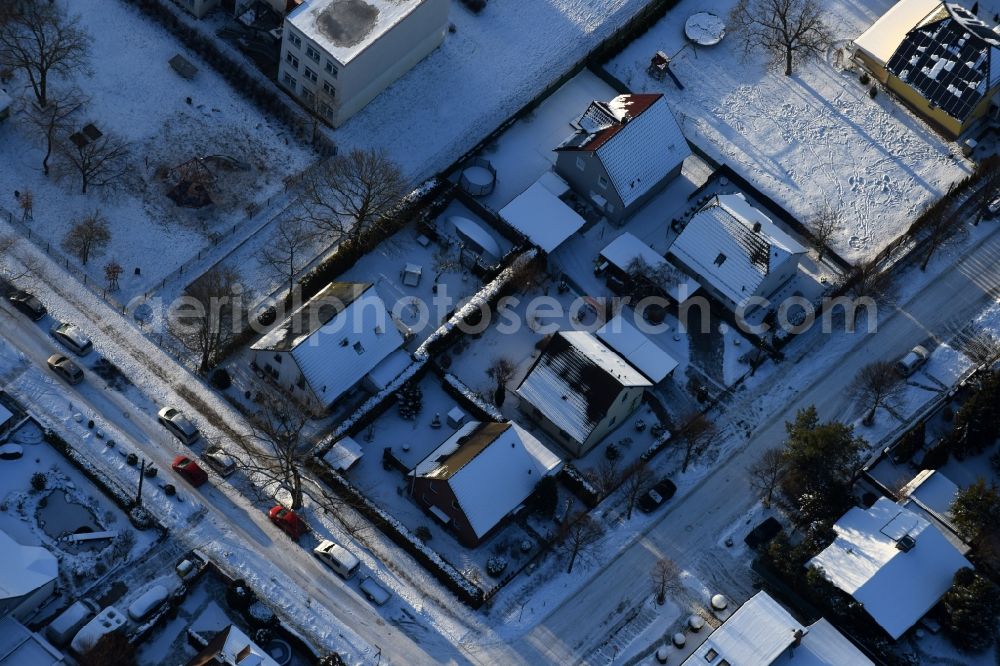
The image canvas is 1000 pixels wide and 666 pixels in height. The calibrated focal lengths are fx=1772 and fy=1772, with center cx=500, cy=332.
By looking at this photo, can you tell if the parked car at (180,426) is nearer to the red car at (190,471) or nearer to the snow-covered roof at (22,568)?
the red car at (190,471)

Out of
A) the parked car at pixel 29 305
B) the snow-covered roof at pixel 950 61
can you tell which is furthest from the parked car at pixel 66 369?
the snow-covered roof at pixel 950 61

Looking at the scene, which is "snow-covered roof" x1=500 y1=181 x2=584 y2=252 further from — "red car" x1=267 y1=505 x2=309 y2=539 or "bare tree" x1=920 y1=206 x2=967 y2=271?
"red car" x1=267 y1=505 x2=309 y2=539

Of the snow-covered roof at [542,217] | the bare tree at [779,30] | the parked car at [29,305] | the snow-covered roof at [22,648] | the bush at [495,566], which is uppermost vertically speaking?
the bare tree at [779,30]

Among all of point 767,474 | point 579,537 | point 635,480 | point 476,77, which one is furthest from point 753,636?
point 476,77

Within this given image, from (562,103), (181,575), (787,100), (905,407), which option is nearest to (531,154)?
(562,103)

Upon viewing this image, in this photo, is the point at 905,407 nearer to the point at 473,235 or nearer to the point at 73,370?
the point at 473,235

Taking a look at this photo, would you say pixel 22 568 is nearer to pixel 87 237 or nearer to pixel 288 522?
pixel 288 522
